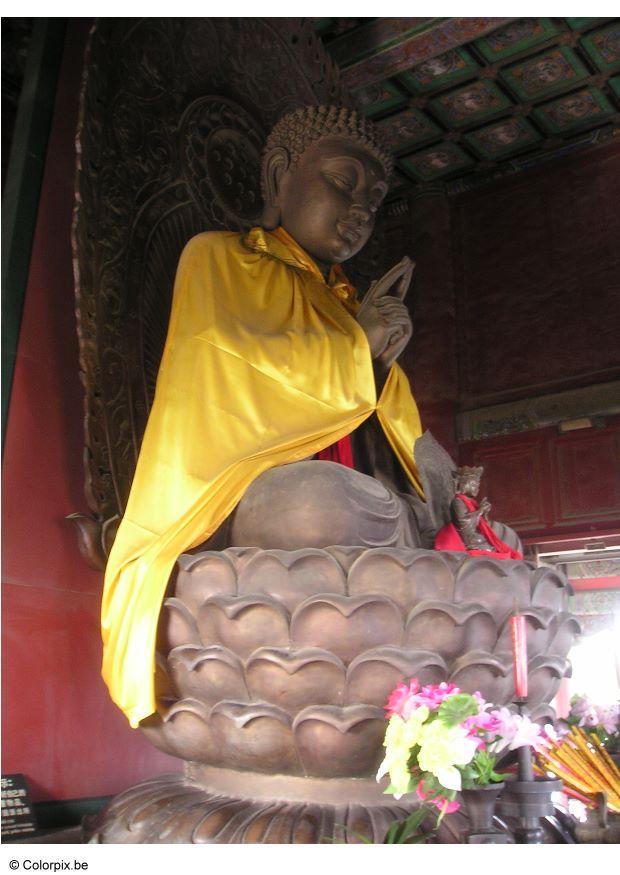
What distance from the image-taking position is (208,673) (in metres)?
1.55

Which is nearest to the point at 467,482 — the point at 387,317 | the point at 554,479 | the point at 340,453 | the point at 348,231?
the point at 340,453

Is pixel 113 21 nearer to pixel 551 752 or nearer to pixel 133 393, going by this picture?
pixel 133 393

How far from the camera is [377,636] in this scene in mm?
1467

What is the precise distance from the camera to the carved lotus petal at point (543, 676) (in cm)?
162

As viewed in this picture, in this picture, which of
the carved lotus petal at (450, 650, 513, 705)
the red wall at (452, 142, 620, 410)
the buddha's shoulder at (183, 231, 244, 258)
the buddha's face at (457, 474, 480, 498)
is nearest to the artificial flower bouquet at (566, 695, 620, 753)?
the buddha's face at (457, 474, 480, 498)

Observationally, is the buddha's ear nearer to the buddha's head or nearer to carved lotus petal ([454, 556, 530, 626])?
the buddha's head

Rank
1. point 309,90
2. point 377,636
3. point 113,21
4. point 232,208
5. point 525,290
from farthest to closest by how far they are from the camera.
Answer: point 525,290, point 309,90, point 232,208, point 113,21, point 377,636

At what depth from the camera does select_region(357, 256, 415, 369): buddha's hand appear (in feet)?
7.02

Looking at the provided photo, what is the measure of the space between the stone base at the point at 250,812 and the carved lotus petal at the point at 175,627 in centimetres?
28

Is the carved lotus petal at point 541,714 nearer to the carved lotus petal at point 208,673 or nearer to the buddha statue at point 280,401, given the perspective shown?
the buddha statue at point 280,401

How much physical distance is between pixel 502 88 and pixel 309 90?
152cm

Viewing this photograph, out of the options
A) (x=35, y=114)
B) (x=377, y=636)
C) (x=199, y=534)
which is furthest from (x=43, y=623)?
(x=35, y=114)

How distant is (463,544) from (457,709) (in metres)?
0.79

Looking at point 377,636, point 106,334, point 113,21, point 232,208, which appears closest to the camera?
point 377,636
